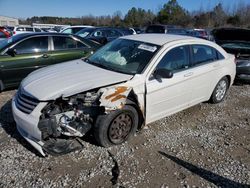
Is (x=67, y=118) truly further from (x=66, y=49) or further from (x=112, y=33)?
(x=112, y=33)

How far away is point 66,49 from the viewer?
6559 mm

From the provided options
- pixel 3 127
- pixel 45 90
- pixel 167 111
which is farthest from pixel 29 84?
pixel 167 111

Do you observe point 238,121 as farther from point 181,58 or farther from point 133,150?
point 133,150

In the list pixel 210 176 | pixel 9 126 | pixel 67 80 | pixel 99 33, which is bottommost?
pixel 210 176

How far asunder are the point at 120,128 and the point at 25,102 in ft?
4.56

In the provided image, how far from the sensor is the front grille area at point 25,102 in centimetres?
323

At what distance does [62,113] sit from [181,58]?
2267mm

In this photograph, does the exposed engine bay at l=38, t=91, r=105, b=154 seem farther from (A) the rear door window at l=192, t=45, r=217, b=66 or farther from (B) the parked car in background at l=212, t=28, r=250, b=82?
(B) the parked car in background at l=212, t=28, r=250, b=82

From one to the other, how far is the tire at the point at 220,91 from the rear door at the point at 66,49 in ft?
11.7

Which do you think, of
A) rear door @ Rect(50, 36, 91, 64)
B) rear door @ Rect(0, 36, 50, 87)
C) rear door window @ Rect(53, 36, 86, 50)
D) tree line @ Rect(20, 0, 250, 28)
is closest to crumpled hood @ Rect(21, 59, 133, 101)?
rear door @ Rect(0, 36, 50, 87)

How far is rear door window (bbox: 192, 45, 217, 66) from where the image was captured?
179 inches

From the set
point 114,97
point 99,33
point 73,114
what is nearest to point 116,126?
point 114,97

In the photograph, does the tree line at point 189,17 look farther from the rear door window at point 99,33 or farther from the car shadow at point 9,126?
the car shadow at point 9,126

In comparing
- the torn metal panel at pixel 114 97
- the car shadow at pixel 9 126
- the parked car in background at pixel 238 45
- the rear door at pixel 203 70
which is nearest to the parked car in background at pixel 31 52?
the car shadow at pixel 9 126
